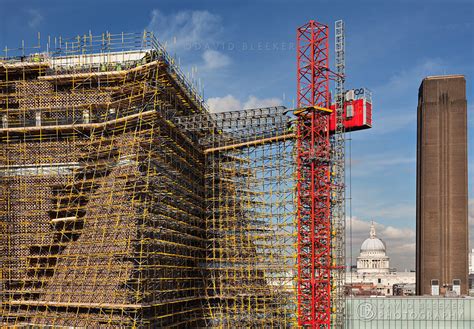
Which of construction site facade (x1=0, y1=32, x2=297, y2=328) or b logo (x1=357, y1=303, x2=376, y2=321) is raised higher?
construction site facade (x1=0, y1=32, x2=297, y2=328)

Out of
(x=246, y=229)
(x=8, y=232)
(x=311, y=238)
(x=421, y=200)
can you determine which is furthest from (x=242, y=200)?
(x=421, y=200)

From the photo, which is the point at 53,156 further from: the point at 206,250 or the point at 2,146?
the point at 206,250

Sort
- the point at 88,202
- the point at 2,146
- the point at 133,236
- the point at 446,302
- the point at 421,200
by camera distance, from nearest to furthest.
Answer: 1. the point at 133,236
2. the point at 88,202
3. the point at 2,146
4. the point at 446,302
5. the point at 421,200

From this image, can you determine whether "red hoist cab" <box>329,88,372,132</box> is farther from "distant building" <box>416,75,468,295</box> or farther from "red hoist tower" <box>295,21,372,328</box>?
"distant building" <box>416,75,468,295</box>

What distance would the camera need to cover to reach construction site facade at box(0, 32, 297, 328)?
47406mm

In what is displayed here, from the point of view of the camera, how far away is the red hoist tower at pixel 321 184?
176ft

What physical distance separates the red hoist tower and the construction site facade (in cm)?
285

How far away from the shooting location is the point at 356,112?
200ft

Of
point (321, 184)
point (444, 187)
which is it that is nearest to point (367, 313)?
point (321, 184)

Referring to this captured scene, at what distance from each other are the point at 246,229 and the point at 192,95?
16647 millimetres

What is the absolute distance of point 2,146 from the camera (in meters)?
53.5

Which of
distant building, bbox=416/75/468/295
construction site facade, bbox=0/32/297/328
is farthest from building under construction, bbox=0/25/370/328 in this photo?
distant building, bbox=416/75/468/295

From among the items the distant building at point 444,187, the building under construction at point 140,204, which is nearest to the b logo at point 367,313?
the building under construction at point 140,204

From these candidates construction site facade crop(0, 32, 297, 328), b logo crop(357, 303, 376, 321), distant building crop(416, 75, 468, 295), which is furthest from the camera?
distant building crop(416, 75, 468, 295)
